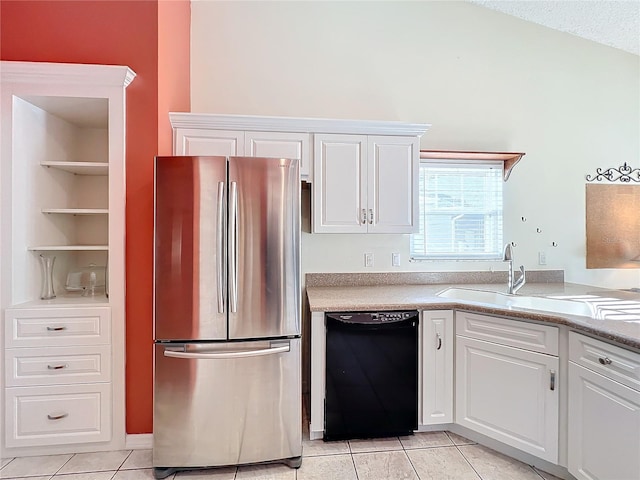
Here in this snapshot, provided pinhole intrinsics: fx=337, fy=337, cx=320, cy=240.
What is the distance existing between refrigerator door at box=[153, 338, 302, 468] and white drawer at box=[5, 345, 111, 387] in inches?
19.0

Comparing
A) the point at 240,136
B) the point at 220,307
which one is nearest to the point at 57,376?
the point at 220,307

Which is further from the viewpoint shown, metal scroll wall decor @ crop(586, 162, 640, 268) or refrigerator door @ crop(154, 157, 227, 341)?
metal scroll wall decor @ crop(586, 162, 640, 268)

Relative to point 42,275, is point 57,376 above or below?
below

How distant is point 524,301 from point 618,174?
1.73m

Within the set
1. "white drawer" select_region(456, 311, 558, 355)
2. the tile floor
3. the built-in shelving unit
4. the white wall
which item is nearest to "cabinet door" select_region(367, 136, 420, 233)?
the white wall

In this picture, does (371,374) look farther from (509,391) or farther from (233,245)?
(233,245)

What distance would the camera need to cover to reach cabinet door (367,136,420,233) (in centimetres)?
250

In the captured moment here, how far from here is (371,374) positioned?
2109 mm

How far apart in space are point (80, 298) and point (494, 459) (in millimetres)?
2796

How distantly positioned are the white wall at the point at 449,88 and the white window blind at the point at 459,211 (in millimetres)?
106

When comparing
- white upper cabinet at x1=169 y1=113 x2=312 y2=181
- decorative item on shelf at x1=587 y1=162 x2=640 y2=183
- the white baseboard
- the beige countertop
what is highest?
white upper cabinet at x1=169 y1=113 x2=312 y2=181

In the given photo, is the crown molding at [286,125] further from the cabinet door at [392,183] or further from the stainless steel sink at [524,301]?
the stainless steel sink at [524,301]

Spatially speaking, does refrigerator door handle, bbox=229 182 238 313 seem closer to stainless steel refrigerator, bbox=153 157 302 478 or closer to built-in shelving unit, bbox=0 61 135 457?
stainless steel refrigerator, bbox=153 157 302 478

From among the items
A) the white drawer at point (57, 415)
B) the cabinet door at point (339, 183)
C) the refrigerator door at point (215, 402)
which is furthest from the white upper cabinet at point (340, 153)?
the white drawer at point (57, 415)
